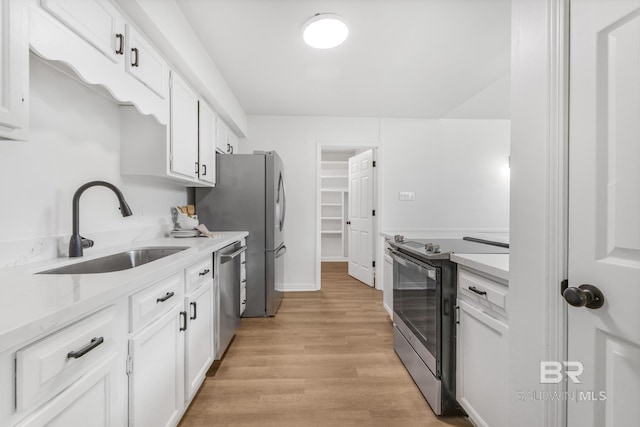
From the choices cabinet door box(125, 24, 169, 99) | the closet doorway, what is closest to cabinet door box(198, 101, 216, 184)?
cabinet door box(125, 24, 169, 99)

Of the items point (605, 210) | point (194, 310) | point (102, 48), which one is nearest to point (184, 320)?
point (194, 310)

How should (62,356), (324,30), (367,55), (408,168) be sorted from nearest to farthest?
(62,356) → (324,30) → (367,55) → (408,168)

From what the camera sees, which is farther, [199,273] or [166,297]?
[199,273]

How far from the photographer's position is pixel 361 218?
4305mm

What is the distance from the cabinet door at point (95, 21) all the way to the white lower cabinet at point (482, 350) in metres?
2.04

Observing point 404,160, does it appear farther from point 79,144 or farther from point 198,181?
point 79,144

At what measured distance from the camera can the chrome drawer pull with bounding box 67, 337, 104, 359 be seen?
687 millimetres

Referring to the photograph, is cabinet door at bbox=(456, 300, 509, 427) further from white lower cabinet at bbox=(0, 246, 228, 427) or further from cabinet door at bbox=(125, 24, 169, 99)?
cabinet door at bbox=(125, 24, 169, 99)

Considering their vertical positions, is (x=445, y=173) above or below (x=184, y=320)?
above

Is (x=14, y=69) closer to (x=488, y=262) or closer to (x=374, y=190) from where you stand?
(x=488, y=262)

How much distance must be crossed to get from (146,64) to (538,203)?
6.61ft

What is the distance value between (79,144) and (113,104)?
43 cm

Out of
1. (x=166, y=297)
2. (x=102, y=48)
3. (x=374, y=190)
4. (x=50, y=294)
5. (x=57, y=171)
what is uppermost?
(x=102, y=48)

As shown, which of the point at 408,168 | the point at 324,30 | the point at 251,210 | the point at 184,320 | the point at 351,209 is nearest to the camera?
the point at 184,320
